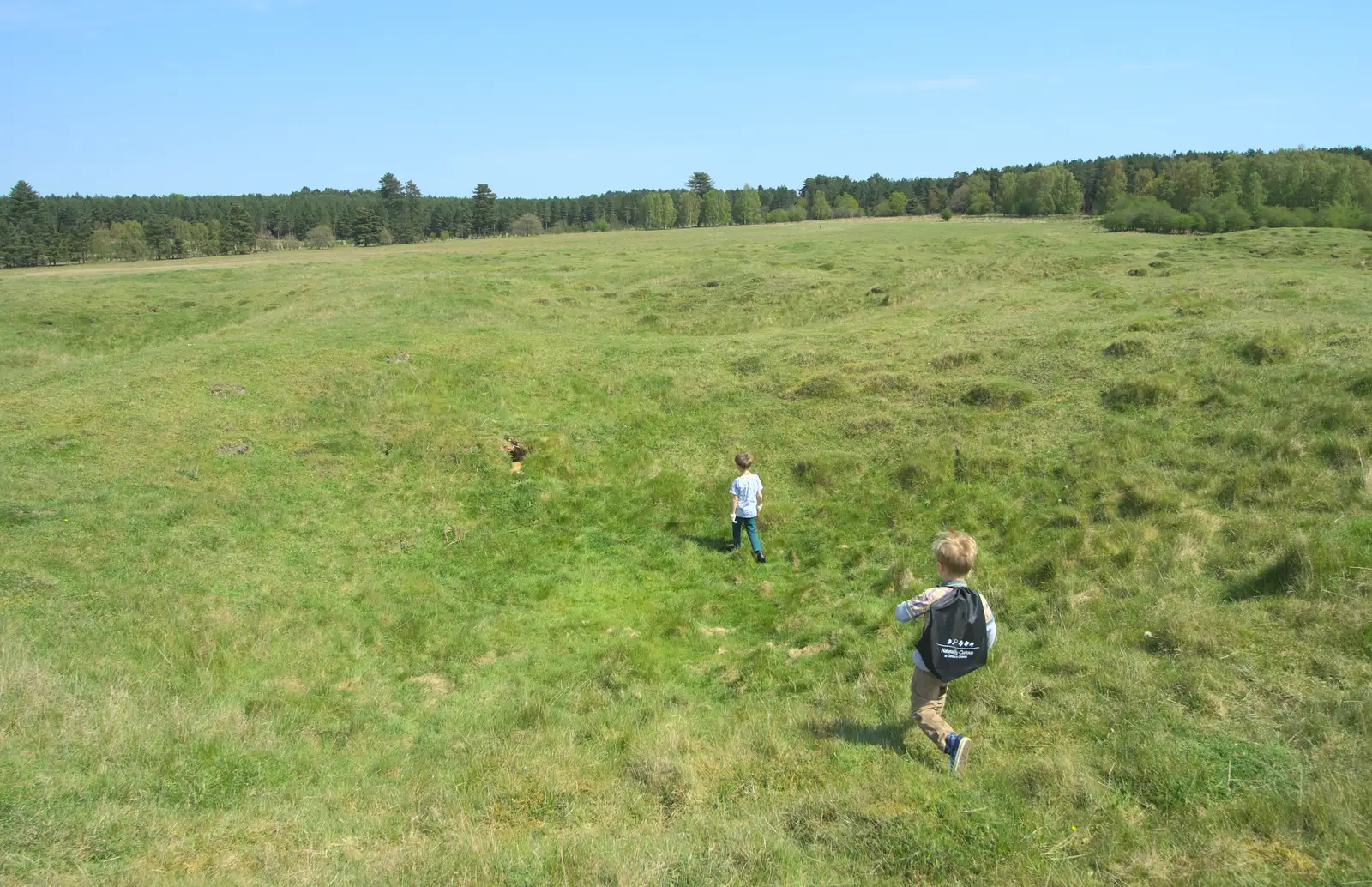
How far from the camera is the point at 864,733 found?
7605 mm

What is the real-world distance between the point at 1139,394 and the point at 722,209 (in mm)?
164315

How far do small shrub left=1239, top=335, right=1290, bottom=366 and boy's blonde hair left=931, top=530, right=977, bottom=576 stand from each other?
16.4 metres

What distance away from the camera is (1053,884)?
4.78 meters

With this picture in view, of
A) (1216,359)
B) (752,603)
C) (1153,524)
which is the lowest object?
(752,603)

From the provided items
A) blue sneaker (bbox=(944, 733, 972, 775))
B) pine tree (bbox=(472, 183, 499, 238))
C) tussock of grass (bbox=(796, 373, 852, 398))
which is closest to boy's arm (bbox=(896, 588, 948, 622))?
blue sneaker (bbox=(944, 733, 972, 775))

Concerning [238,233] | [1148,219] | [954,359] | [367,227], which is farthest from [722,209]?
[954,359]

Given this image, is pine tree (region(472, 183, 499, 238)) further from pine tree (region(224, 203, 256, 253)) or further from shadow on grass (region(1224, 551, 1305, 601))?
shadow on grass (region(1224, 551, 1305, 601))

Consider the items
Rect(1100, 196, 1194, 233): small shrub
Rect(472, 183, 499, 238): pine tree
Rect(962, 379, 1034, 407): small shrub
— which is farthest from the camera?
Rect(472, 183, 499, 238): pine tree

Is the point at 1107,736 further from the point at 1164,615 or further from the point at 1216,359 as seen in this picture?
the point at 1216,359

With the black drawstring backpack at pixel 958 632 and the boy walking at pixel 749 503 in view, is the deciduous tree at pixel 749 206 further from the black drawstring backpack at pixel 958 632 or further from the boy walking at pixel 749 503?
the black drawstring backpack at pixel 958 632

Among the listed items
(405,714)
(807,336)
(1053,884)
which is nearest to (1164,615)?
(1053,884)

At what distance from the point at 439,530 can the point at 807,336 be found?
1900 centimetres

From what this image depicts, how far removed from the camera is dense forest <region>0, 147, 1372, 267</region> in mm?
80125

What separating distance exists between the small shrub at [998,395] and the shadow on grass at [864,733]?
14.0m
